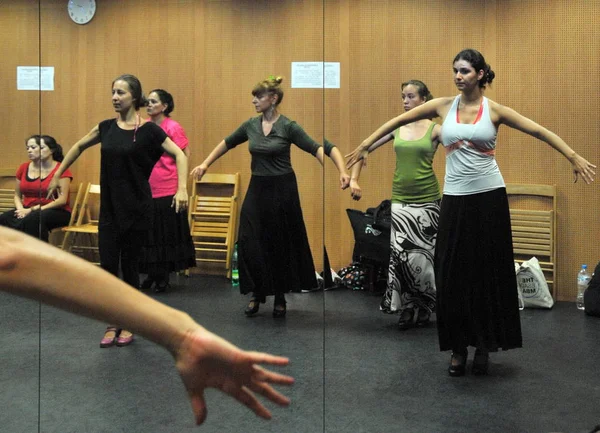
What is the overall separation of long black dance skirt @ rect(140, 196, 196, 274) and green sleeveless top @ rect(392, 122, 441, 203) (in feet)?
2.47

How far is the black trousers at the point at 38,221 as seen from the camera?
2.70m

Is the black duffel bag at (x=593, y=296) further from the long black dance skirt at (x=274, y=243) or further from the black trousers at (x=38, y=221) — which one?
the black trousers at (x=38, y=221)

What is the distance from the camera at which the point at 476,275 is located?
10.2ft

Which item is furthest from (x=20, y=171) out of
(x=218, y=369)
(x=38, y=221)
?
(x=218, y=369)

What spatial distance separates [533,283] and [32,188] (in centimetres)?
180

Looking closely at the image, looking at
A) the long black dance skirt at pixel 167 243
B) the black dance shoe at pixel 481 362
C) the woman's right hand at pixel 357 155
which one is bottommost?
the black dance shoe at pixel 481 362

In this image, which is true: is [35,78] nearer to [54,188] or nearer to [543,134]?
[54,188]

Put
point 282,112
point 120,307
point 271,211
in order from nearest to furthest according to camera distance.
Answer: point 120,307 → point 282,112 → point 271,211

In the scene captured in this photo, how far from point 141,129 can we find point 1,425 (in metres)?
1.10

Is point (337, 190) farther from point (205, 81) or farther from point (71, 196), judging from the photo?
point (71, 196)

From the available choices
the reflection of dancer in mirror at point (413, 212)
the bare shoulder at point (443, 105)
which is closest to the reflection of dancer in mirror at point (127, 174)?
the reflection of dancer in mirror at point (413, 212)

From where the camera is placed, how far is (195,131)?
2664mm

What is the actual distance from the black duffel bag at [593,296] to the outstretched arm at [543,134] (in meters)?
0.34

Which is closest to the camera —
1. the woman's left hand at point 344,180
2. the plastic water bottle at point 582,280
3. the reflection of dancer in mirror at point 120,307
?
→ the reflection of dancer in mirror at point 120,307
